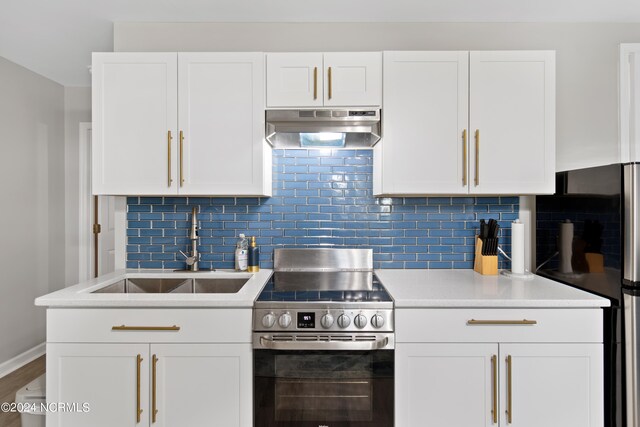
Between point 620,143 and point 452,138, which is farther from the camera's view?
point 620,143

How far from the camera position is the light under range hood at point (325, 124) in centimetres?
192

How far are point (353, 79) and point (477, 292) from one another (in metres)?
1.26

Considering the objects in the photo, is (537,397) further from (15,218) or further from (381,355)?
(15,218)

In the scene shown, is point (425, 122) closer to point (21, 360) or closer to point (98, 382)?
point (98, 382)

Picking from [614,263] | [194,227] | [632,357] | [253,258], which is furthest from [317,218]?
[632,357]

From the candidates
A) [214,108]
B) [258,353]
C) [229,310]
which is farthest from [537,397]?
[214,108]

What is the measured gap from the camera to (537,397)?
5.46 feet

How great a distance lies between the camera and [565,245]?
78.2 inches

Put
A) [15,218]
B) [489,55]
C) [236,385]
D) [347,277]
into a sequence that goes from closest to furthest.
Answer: [236,385] → [489,55] → [347,277] → [15,218]

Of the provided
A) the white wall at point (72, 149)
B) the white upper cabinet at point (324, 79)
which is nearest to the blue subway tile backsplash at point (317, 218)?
the white upper cabinet at point (324, 79)

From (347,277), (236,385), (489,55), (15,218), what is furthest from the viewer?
(15,218)

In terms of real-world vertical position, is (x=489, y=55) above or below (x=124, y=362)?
above

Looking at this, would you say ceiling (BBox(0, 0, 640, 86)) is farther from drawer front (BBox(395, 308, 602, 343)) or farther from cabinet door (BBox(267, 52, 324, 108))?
drawer front (BBox(395, 308, 602, 343))

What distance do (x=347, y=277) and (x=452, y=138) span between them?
0.96 meters
